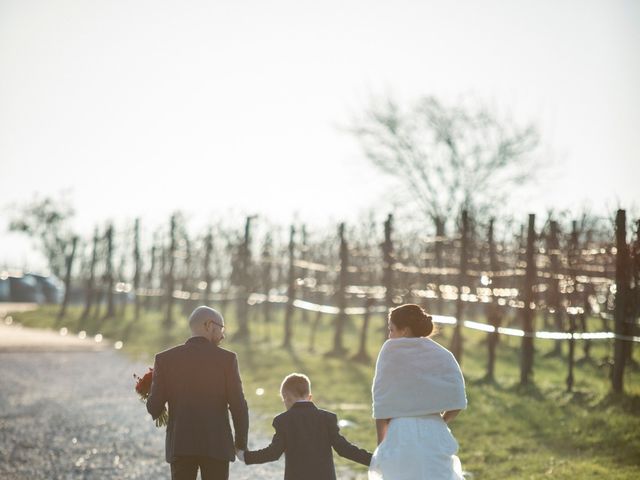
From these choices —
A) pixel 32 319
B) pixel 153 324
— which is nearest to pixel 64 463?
pixel 153 324

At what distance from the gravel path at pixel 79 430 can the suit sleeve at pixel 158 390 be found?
10.2ft

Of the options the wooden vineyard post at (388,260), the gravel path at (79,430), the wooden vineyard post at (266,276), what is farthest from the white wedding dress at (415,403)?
the wooden vineyard post at (266,276)

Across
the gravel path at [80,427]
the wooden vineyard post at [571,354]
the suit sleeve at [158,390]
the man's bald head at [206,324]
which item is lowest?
the gravel path at [80,427]

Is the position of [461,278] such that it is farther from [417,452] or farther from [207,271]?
[207,271]

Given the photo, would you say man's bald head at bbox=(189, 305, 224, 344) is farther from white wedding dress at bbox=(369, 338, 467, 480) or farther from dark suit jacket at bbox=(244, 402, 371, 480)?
white wedding dress at bbox=(369, 338, 467, 480)

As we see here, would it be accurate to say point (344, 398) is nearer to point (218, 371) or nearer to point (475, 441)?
point (475, 441)

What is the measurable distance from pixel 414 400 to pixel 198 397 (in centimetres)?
144

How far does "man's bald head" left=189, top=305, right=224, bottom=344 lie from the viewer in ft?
20.4

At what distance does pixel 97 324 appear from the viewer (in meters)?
41.3

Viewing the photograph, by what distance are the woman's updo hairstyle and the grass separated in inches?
149

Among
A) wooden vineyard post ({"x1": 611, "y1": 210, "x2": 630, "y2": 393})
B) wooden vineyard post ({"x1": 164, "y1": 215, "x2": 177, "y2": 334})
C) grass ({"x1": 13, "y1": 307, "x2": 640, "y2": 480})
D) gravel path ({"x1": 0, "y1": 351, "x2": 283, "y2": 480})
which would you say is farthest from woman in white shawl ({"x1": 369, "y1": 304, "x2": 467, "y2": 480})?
wooden vineyard post ({"x1": 164, "y1": 215, "x2": 177, "y2": 334})

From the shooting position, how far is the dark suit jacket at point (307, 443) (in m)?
5.84

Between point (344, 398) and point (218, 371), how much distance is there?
9.45m

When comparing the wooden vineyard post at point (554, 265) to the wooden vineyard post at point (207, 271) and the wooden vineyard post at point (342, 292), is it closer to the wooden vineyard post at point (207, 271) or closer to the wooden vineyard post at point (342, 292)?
the wooden vineyard post at point (342, 292)
